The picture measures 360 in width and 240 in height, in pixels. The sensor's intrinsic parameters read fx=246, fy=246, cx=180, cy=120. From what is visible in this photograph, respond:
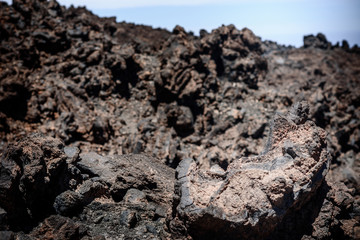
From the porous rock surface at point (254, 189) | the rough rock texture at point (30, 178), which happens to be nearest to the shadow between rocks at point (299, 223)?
the porous rock surface at point (254, 189)

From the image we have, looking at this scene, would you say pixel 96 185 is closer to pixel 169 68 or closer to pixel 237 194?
pixel 237 194

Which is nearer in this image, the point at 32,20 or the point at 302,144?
the point at 302,144

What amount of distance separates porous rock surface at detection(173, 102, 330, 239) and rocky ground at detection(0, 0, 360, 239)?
26 mm

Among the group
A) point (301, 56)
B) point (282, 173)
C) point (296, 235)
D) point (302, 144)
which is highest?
point (301, 56)

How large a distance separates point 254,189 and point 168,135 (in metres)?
8.16

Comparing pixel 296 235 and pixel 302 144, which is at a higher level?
pixel 302 144

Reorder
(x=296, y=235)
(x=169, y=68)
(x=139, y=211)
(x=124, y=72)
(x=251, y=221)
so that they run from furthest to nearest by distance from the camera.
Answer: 1. (x=124, y=72)
2. (x=169, y=68)
3. (x=139, y=211)
4. (x=296, y=235)
5. (x=251, y=221)

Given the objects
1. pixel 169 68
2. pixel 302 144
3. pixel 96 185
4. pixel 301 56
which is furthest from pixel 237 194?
pixel 301 56

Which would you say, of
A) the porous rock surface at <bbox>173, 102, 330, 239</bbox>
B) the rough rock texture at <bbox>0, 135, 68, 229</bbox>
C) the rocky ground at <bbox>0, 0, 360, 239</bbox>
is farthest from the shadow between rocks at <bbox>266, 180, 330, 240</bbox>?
the rough rock texture at <bbox>0, 135, 68, 229</bbox>

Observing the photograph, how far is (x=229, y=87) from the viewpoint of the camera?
1566 cm

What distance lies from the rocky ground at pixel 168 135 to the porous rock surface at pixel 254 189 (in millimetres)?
26

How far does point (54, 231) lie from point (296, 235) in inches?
196

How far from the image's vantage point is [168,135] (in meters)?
12.4

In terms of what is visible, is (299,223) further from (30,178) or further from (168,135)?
(168,135)
